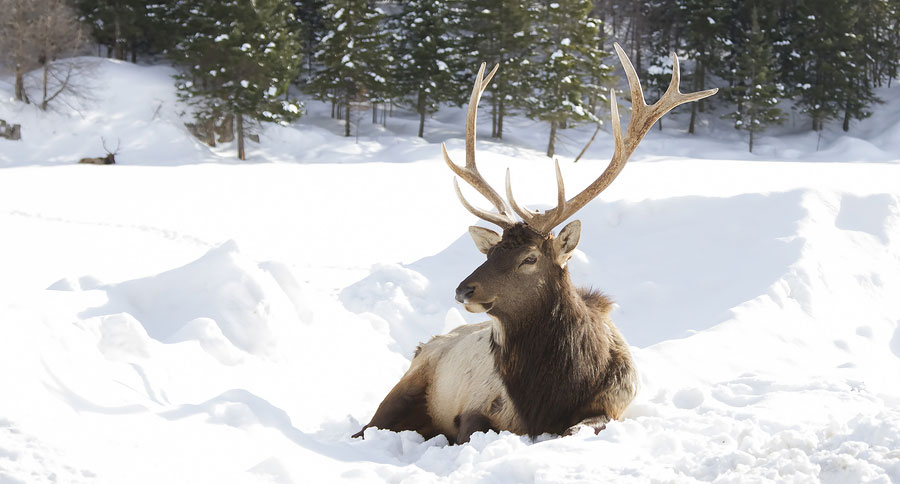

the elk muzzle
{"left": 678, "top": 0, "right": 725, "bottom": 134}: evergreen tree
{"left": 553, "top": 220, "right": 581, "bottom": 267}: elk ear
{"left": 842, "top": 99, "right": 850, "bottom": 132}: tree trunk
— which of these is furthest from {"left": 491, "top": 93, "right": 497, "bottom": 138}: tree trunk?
the elk muzzle

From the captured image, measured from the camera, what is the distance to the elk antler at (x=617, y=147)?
13.7 ft

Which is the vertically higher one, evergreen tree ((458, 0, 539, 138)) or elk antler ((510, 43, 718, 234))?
evergreen tree ((458, 0, 539, 138))

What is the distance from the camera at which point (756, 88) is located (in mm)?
30062

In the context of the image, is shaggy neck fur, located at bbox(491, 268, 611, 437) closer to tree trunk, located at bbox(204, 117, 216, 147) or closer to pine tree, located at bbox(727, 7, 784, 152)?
tree trunk, located at bbox(204, 117, 216, 147)

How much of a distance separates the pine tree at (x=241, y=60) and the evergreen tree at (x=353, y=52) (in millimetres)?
1823

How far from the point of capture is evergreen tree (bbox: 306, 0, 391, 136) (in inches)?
1133

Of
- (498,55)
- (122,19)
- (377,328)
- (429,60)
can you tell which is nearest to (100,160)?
(122,19)

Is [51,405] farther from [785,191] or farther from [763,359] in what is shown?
[785,191]

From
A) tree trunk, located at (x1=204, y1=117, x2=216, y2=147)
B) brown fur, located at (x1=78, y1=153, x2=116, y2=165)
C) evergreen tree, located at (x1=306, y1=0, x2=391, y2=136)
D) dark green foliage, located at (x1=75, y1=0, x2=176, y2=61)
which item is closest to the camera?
brown fur, located at (x1=78, y1=153, x2=116, y2=165)

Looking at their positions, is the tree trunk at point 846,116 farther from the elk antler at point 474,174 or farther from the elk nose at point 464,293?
the elk nose at point 464,293

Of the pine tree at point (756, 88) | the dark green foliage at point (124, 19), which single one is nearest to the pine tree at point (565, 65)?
the pine tree at point (756, 88)

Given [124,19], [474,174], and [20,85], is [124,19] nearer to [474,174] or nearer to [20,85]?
[20,85]

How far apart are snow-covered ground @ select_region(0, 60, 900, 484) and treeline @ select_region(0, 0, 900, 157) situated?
992 cm

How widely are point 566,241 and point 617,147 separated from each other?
29.3 inches
